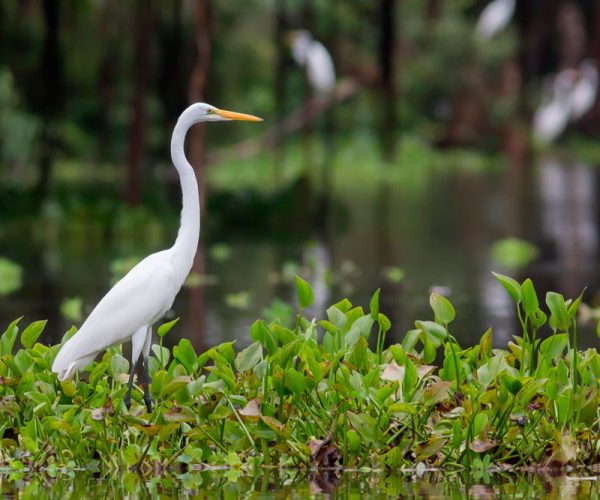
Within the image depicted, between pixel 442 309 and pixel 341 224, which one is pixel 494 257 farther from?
pixel 442 309

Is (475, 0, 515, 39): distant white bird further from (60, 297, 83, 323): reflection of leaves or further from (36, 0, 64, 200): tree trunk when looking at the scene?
(60, 297, 83, 323): reflection of leaves

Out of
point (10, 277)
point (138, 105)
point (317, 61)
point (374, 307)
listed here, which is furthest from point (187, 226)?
point (317, 61)

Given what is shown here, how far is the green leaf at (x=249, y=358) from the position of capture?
609 centimetres

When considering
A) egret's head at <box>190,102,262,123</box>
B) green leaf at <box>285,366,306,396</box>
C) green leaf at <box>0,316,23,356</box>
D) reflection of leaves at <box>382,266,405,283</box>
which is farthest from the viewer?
reflection of leaves at <box>382,266,405,283</box>

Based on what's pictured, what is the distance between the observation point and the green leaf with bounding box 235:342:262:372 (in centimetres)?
609

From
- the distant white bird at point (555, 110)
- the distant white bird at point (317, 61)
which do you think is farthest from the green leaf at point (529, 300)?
the distant white bird at point (555, 110)

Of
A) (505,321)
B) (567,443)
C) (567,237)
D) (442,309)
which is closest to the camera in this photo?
(567,443)

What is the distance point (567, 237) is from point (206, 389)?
41.4 ft

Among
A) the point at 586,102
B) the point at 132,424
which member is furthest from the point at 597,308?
the point at 586,102

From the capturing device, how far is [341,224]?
20031mm

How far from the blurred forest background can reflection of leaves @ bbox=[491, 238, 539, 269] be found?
0.14 ft

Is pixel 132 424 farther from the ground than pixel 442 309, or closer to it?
closer to it

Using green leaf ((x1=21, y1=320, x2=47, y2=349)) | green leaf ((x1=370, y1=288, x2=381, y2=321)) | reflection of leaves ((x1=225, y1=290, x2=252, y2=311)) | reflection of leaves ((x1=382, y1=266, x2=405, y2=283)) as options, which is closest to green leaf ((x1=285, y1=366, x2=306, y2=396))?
green leaf ((x1=370, y1=288, x2=381, y2=321))

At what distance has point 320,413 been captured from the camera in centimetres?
600
